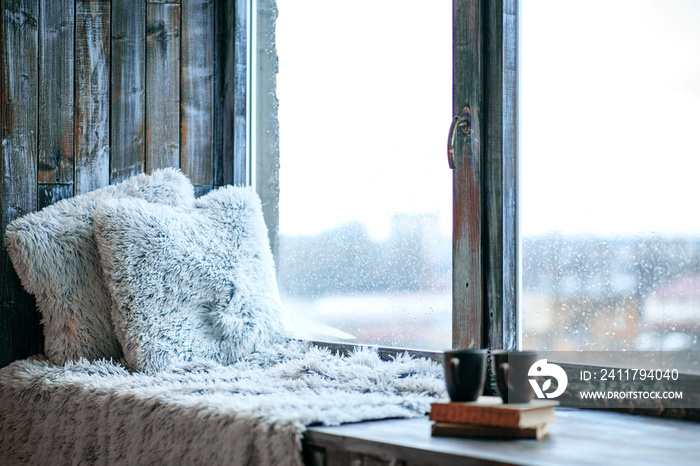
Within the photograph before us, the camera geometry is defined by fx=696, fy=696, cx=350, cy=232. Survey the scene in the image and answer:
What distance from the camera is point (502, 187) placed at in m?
1.59

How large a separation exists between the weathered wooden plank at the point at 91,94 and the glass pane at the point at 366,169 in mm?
552

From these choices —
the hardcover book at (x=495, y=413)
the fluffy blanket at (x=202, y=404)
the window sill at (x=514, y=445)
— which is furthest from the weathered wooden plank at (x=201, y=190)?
the hardcover book at (x=495, y=413)

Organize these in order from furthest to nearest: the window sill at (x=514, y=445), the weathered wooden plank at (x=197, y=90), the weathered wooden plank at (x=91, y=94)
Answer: the weathered wooden plank at (x=197, y=90)
the weathered wooden plank at (x=91, y=94)
the window sill at (x=514, y=445)

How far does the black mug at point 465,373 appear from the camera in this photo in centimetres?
115

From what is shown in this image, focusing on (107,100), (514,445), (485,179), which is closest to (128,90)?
(107,100)

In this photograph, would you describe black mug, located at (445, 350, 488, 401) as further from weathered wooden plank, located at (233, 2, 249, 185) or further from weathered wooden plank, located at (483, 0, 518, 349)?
weathered wooden plank, located at (233, 2, 249, 185)

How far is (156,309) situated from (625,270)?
3.82 feet

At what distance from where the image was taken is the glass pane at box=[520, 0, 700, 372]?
4.33 feet

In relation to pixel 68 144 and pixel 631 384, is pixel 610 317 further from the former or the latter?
pixel 68 144

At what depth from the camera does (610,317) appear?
142 centimetres

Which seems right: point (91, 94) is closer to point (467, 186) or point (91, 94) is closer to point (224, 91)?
point (224, 91)

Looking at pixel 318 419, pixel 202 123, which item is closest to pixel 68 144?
pixel 202 123

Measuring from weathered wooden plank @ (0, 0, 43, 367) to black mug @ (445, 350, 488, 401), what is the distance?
4.55ft

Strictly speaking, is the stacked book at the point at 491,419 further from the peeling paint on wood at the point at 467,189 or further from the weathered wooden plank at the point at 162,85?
the weathered wooden plank at the point at 162,85
